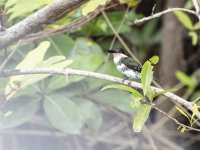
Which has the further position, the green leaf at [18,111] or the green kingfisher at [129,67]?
the green leaf at [18,111]

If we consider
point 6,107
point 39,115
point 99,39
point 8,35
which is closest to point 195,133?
point 99,39

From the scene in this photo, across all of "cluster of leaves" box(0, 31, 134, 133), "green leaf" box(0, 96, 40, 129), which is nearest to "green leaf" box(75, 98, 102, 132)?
"cluster of leaves" box(0, 31, 134, 133)

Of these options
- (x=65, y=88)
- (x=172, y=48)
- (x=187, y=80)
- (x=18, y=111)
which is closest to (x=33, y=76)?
(x=18, y=111)

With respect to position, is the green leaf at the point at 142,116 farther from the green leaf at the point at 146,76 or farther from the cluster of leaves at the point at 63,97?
the cluster of leaves at the point at 63,97

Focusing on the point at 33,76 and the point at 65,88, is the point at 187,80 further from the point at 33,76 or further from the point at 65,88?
the point at 33,76

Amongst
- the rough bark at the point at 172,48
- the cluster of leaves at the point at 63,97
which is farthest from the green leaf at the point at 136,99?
the rough bark at the point at 172,48

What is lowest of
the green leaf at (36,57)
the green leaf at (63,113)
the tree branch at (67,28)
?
the green leaf at (63,113)

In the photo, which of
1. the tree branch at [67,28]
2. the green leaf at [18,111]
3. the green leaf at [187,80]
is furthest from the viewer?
the green leaf at [187,80]
